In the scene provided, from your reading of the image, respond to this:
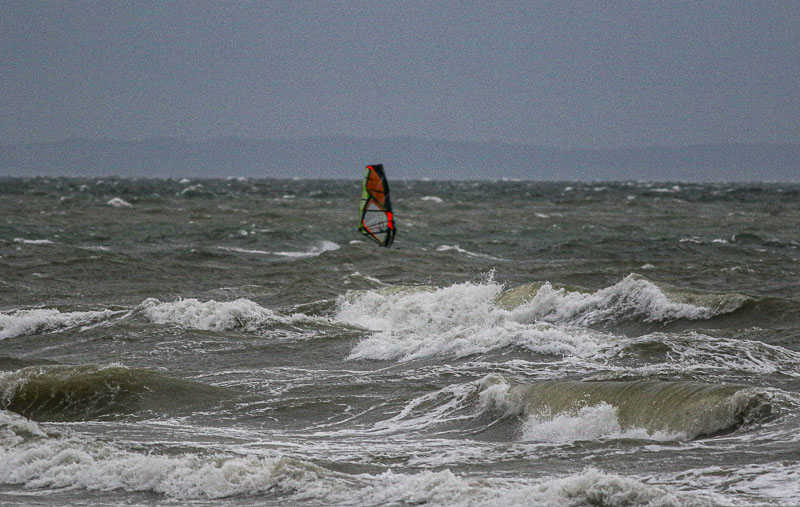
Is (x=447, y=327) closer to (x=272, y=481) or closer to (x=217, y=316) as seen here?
(x=217, y=316)

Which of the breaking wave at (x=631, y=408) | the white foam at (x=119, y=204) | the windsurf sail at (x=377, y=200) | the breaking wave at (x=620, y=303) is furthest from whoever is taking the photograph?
the white foam at (x=119, y=204)

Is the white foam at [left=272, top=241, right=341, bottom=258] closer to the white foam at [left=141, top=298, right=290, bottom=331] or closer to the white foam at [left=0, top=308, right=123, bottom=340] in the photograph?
the white foam at [left=141, top=298, right=290, bottom=331]

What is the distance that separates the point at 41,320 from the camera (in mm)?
17219

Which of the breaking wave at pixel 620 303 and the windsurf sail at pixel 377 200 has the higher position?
the windsurf sail at pixel 377 200

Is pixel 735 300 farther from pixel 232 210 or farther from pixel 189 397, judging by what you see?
pixel 232 210

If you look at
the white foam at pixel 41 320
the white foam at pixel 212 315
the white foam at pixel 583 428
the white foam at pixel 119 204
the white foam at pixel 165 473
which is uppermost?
the white foam at pixel 583 428

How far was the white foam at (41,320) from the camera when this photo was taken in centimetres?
1686

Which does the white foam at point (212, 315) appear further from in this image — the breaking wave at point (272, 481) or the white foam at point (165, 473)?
the white foam at point (165, 473)

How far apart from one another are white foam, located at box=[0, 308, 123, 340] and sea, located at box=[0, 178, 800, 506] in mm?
50

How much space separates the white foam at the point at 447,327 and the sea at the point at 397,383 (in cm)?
5

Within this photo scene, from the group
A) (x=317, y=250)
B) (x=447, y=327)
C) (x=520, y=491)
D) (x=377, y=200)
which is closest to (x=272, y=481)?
(x=520, y=491)

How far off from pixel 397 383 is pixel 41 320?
7257 millimetres

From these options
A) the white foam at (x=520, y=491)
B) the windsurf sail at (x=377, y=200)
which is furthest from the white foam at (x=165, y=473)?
the windsurf sail at (x=377, y=200)

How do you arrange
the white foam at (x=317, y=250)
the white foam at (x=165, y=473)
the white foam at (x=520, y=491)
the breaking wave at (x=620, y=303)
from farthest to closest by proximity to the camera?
the white foam at (x=317, y=250) → the breaking wave at (x=620, y=303) → the white foam at (x=165, y=473) → the white foam at (x=520, y=491)
